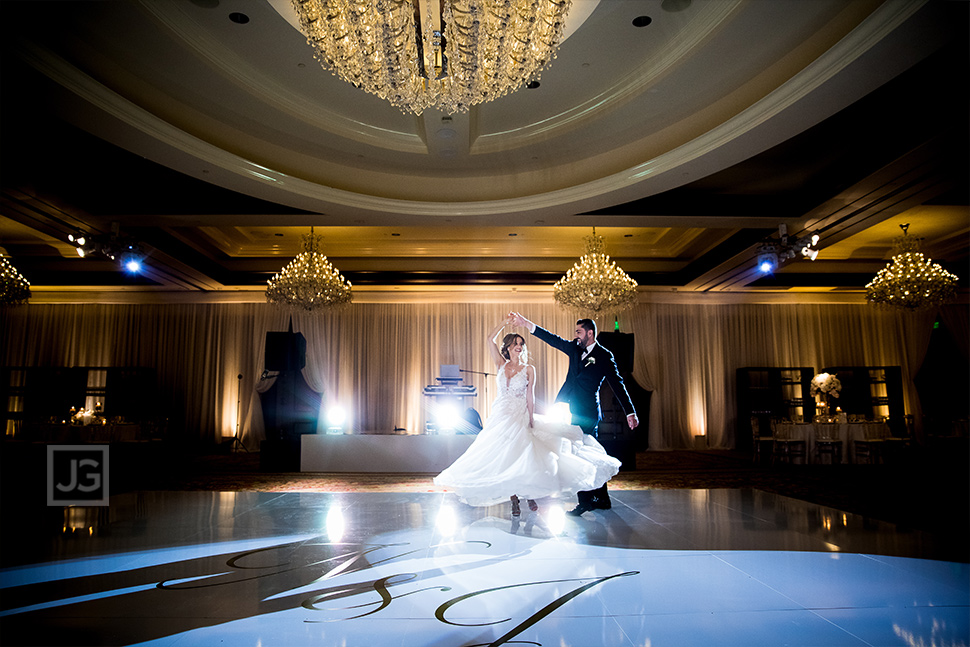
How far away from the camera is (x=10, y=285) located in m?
9.10

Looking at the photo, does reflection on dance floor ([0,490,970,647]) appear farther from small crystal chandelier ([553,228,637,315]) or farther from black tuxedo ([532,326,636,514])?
small crystal chandelier ([553,228,637,315])

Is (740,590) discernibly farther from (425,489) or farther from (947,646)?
(425,489)

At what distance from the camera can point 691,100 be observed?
5863mm

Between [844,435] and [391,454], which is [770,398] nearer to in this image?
[844,435]

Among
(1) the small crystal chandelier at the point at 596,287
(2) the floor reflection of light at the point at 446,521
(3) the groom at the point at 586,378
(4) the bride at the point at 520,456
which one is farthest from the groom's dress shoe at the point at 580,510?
(1) the small crystal chandelier at the point at 596,287

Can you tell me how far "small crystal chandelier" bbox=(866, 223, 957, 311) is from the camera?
8.91 m

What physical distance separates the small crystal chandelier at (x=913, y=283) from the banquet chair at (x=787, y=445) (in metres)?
2.85

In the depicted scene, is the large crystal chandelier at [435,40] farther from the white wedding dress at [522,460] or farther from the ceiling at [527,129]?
the white wedding dress at [522,460]

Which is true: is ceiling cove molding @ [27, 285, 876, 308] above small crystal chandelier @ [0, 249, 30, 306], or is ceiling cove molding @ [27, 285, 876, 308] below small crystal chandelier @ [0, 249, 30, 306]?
above

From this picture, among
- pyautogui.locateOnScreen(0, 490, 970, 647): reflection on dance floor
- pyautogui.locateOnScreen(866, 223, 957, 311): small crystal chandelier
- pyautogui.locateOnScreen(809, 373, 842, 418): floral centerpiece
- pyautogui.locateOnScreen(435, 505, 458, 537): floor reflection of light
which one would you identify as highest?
pyautogui.locateOnScreen(866, 223, 957, 311): small crystal chandelier

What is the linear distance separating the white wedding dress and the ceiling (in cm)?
337

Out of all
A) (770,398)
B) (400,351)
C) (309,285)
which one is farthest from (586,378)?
(770,398)

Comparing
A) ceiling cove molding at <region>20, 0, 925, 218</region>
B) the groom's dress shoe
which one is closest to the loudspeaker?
ceiling cove molding at <region>20, 0, 925, 218</region>

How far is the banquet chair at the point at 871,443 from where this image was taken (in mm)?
9922
